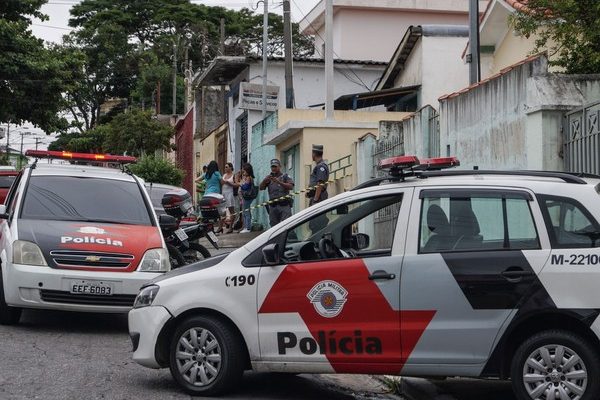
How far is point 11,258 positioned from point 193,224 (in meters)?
4.20

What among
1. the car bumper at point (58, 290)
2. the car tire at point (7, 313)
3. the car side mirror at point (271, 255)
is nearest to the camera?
the car side mirror at point (271, 255)

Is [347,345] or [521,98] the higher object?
[521,98]

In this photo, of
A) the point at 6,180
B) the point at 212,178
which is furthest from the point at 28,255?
the point at 212,178

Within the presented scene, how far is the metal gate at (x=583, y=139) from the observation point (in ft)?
33.9

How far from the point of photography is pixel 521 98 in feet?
38.6

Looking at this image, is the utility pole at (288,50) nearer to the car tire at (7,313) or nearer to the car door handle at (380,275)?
the car tire at (7,313)

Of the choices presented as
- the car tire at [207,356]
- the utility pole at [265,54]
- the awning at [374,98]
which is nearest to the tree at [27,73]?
the utility pole at [265,54]

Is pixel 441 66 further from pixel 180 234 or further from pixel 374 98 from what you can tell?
pixel 180 234

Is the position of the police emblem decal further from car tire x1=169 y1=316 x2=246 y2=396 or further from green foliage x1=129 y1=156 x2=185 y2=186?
green foliage x1=129 y1=156 x2=185 y2=186

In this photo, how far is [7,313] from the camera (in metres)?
10.7

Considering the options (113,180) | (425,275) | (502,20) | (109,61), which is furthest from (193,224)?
(109,61)

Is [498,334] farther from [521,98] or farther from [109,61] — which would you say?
[109,61]

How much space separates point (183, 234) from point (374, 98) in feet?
50.5

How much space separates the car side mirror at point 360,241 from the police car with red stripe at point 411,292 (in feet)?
0.04
